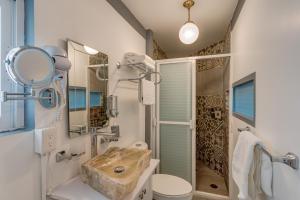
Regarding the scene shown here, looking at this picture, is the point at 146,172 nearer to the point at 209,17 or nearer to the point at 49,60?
the point at 49,60

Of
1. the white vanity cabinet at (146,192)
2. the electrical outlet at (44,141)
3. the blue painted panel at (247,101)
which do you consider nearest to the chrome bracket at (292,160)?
the blue painted panel at (247,101)

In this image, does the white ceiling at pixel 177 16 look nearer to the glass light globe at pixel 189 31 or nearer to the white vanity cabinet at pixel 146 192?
the glass light globe at pixel 189 31

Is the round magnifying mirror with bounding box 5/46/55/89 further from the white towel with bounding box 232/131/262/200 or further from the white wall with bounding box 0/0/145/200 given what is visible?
the white towel with bounding box 232/131/262/200

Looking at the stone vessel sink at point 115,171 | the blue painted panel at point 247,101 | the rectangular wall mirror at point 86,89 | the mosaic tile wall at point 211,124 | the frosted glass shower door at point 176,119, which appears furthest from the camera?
the mosaic tile wall at point 211,124

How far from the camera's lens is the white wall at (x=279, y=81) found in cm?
69

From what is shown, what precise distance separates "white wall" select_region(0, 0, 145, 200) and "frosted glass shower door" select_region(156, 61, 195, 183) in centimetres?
76

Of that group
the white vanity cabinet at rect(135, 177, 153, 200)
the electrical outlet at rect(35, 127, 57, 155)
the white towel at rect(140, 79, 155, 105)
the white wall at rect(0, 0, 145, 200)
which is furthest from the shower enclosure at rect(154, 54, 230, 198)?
the electrical outlet at rect(35, 127, 57, 155)

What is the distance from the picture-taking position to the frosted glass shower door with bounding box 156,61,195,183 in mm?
2385

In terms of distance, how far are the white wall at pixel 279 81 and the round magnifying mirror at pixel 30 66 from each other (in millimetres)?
1126

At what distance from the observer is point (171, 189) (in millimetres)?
1762

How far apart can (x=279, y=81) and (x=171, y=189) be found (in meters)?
1.45

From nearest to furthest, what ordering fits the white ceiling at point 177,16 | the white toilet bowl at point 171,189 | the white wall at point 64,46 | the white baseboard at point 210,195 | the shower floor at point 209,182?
the white wall at point 64,46, the white toilet bowl at point 171,189, the white ceiling at point 177,16, the white baseboard at point 210,195, the shower floor at point 209,182

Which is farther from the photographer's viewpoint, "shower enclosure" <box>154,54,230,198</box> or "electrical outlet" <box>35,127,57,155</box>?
"shower enclosure" <box>154,54,230,198</box>

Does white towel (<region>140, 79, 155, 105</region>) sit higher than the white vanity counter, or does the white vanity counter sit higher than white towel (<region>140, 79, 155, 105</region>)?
white towel (<region>140, 79, 155, 105</region>)
